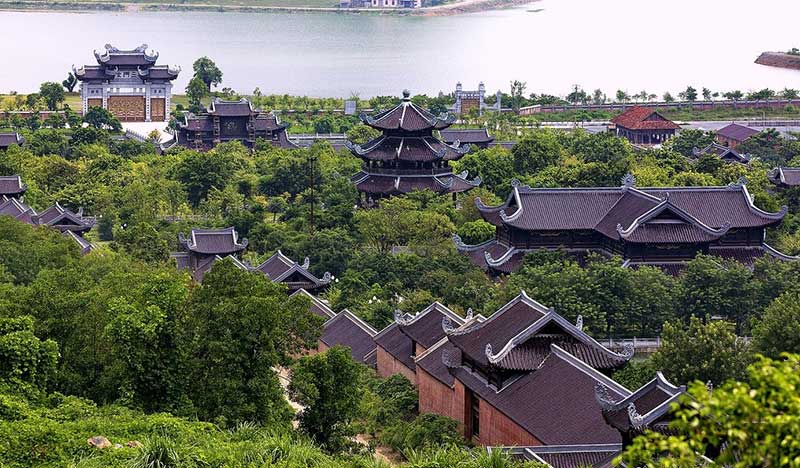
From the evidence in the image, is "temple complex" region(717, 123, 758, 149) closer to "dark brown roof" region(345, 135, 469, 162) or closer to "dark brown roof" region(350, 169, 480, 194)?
"dark brown roof" region(350, 169, 480, 194)

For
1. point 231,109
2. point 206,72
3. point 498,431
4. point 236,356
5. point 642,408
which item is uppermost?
point 206,72

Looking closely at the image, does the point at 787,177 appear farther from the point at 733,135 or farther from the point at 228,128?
the point at 228,128

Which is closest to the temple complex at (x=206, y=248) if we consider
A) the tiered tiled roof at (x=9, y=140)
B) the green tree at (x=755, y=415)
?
the tiered tiled roof at (x=9, y=140)

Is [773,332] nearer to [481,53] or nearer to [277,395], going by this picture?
[277,395]

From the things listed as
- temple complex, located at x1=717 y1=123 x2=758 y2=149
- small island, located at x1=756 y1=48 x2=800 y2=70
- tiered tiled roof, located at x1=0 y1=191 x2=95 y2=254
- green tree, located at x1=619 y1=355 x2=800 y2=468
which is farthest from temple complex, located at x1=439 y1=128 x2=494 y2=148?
small island, located at x1=756 y1=48 x2=800 y2=70

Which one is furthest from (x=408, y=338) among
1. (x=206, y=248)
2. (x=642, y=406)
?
(x=206, y=248)

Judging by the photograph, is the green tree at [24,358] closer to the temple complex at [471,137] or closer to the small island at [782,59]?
the temple complex at [471,137]
